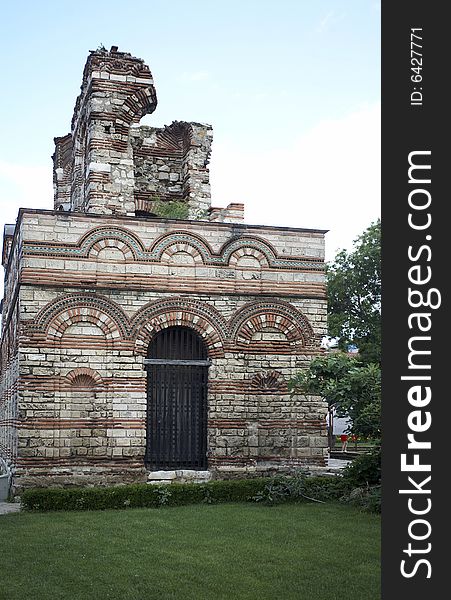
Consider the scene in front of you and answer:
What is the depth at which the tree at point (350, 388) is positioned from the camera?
41.4 ft

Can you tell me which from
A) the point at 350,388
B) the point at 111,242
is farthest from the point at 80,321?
the point at 350,388

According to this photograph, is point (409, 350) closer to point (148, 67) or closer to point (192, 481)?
point (192, 481)

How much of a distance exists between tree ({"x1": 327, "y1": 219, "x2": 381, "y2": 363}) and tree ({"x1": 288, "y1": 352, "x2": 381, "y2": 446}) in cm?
1285

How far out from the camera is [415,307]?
5.00m

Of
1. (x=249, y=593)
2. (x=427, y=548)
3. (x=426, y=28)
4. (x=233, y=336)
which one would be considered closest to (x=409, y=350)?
(x=427, y=548)

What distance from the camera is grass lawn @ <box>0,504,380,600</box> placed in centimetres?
762

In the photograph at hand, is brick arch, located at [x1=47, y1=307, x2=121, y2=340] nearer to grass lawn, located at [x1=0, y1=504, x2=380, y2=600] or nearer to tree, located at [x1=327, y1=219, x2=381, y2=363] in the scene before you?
grass lawn, located at [x1=0, y1=504, x2=380, y2=600]

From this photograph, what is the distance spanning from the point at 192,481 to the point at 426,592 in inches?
374

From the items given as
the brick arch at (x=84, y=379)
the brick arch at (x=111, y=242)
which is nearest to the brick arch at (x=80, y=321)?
the brick arch at (x=84, y=379)

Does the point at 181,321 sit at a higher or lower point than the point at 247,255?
lower

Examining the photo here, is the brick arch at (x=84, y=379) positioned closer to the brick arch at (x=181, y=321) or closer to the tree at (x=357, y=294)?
the brick arch at (x=181, y=321)

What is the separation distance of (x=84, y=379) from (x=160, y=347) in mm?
1496

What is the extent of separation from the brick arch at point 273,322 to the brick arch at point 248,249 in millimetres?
872

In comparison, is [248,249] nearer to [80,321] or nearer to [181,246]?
[181,246]
